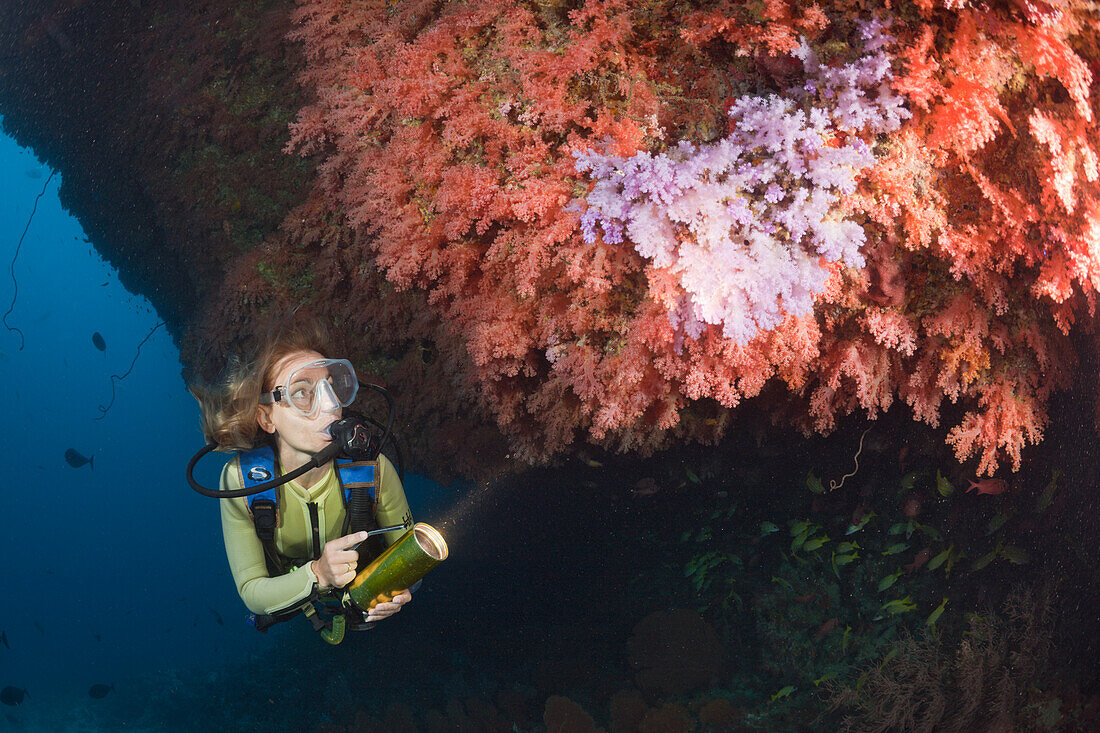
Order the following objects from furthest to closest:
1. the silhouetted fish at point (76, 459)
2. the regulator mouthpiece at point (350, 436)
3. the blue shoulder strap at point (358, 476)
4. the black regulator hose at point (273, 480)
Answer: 1. the silhouetted fish at point (76, 459)
2. the blue shoulder strap at point (358, 476)
3. the regulator mouthpiece at point (350, 436)
4. the black regulator hose at point (273, 480)

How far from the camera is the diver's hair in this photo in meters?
1.53

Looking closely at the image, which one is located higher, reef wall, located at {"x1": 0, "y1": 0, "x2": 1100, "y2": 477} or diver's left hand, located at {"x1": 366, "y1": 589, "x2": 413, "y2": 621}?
reef wall, located at {"x1": 0, "y1": 0, "x2": 1100, "y2": 477}

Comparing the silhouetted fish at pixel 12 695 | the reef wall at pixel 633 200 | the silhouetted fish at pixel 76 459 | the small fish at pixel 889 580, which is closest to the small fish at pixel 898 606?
the small fish at pixel 889 580

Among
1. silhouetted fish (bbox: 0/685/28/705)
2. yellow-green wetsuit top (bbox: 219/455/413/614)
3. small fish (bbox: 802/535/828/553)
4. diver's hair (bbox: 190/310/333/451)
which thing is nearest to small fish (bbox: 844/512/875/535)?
small fish (bbox: 802/535/828/553)

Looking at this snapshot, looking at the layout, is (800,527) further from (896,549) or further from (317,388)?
(317,388)

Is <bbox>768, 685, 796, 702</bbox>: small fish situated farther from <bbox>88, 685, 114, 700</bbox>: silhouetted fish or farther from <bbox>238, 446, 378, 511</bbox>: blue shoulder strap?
<bbox>88, 685, 114, 700</bbox>: silhouetted fish

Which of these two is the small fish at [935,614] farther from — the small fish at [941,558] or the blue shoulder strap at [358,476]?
the blue shoulder strap at [358,476]

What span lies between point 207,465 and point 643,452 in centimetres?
219

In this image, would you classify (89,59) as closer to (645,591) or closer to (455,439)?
(455,439)

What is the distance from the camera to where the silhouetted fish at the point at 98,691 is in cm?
268

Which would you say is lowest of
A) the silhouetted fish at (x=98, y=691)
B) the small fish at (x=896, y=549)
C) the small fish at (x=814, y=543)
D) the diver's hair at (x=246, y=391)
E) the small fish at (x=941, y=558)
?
the small fish at (x=941, y=558)

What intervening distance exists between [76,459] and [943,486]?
3318 mm

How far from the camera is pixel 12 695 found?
2586 mm

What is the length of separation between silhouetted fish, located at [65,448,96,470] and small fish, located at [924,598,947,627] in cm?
328
